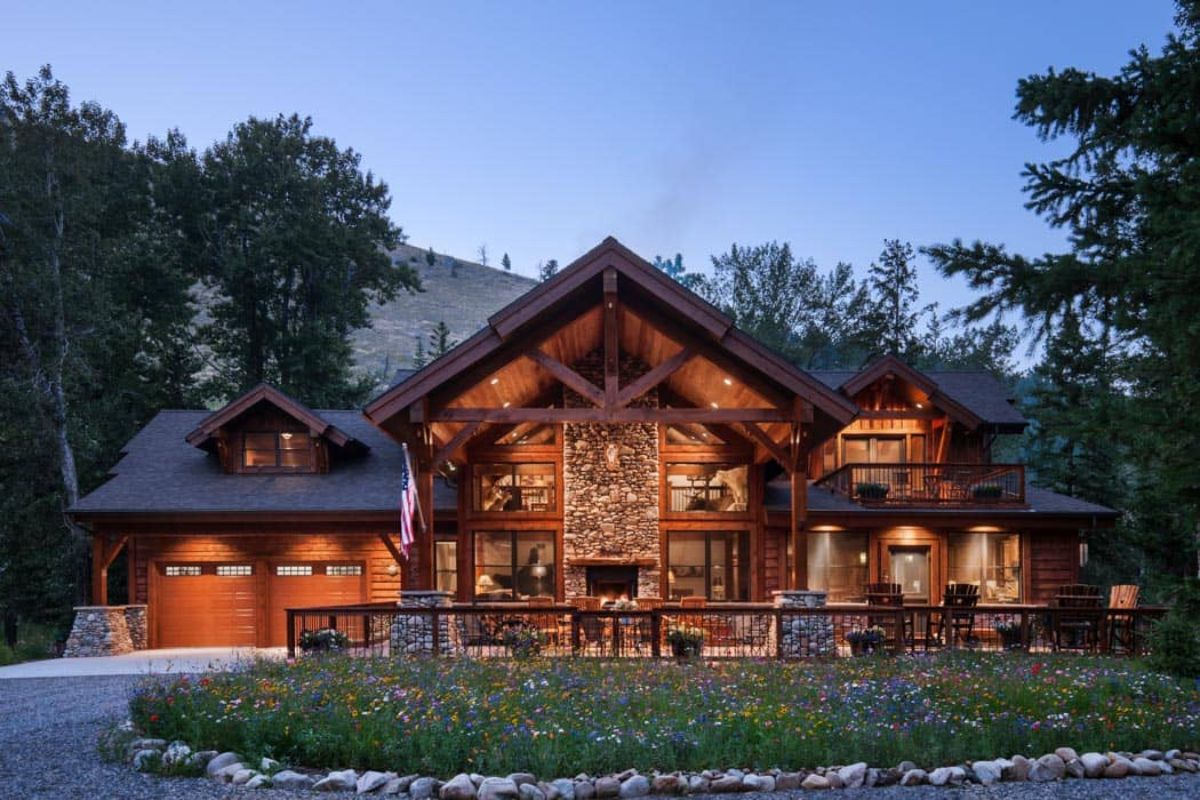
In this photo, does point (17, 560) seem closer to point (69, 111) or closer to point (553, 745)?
point (69, 111)

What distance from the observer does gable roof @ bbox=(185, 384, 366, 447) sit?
21047 mm

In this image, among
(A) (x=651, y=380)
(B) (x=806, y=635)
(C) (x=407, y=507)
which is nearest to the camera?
(B) (x=806, y=635)

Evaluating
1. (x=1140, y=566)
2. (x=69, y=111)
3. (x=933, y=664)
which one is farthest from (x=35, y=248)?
(x=1140, y=566)

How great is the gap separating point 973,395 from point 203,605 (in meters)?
18.3

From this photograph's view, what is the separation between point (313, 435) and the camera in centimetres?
2164

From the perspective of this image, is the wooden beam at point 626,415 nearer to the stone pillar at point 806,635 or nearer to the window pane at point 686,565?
the stone pillar at point 806,635

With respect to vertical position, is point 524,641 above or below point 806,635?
above

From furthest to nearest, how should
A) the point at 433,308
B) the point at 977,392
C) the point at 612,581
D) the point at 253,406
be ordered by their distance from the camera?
1. the point at 433,308
2. the point at 977,392
3. the point at 253,406
4. the point at 612,581

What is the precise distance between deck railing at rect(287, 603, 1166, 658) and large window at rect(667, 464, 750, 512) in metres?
4.72

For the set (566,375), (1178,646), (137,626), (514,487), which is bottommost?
(137,626)

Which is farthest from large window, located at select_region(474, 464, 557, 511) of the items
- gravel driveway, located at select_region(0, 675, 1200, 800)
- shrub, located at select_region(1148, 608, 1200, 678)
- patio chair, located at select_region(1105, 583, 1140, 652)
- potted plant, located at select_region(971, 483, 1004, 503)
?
shrub, located at select_region(1148, 608, 1200, 678)

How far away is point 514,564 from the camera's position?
66.6 ft

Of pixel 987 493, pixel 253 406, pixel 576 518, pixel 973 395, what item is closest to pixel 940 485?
pixel 987 493

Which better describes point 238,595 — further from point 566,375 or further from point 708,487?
point 708,487
